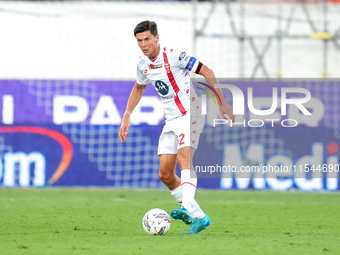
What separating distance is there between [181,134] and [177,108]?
27cm

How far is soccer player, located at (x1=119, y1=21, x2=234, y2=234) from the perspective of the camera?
5.85 m

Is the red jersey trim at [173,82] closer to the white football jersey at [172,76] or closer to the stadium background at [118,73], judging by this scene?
the white football jersey at [172,76]

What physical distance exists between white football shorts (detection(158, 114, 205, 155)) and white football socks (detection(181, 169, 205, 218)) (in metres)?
0.28

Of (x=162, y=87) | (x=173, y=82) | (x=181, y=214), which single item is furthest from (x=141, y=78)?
(x=181, y=214)

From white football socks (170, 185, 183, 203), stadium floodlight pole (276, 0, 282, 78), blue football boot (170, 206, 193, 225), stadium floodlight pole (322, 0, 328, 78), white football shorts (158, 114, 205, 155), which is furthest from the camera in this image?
stadium floodlight pole (322, 0, 328, 78)

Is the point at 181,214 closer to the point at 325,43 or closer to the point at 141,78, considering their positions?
the point at 141,78

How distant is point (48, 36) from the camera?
50.0 ft

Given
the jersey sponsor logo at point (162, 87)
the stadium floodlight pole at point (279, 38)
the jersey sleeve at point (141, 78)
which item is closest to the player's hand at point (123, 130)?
the jersey sleeve at point (141, 78)

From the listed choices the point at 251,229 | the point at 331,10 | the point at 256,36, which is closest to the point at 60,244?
the point at 251,229

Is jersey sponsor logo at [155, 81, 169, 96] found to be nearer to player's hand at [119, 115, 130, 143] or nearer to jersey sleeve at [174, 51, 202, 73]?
jersey sleeve at [174, 51, 202, 73]

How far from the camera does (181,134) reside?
234 inches

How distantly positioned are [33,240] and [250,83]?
7287 millimetres

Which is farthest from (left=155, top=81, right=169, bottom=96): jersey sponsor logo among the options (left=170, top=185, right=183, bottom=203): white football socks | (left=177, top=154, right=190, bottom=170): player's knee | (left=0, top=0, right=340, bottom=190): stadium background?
(left=0, top=0, right=340, bottom=190): stadium background

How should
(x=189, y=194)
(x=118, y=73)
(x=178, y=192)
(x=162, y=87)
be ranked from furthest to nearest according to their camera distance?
(x=118, y=73) → (x=178, y=192) → (x=162, y=87) → (x=189, y=194)
